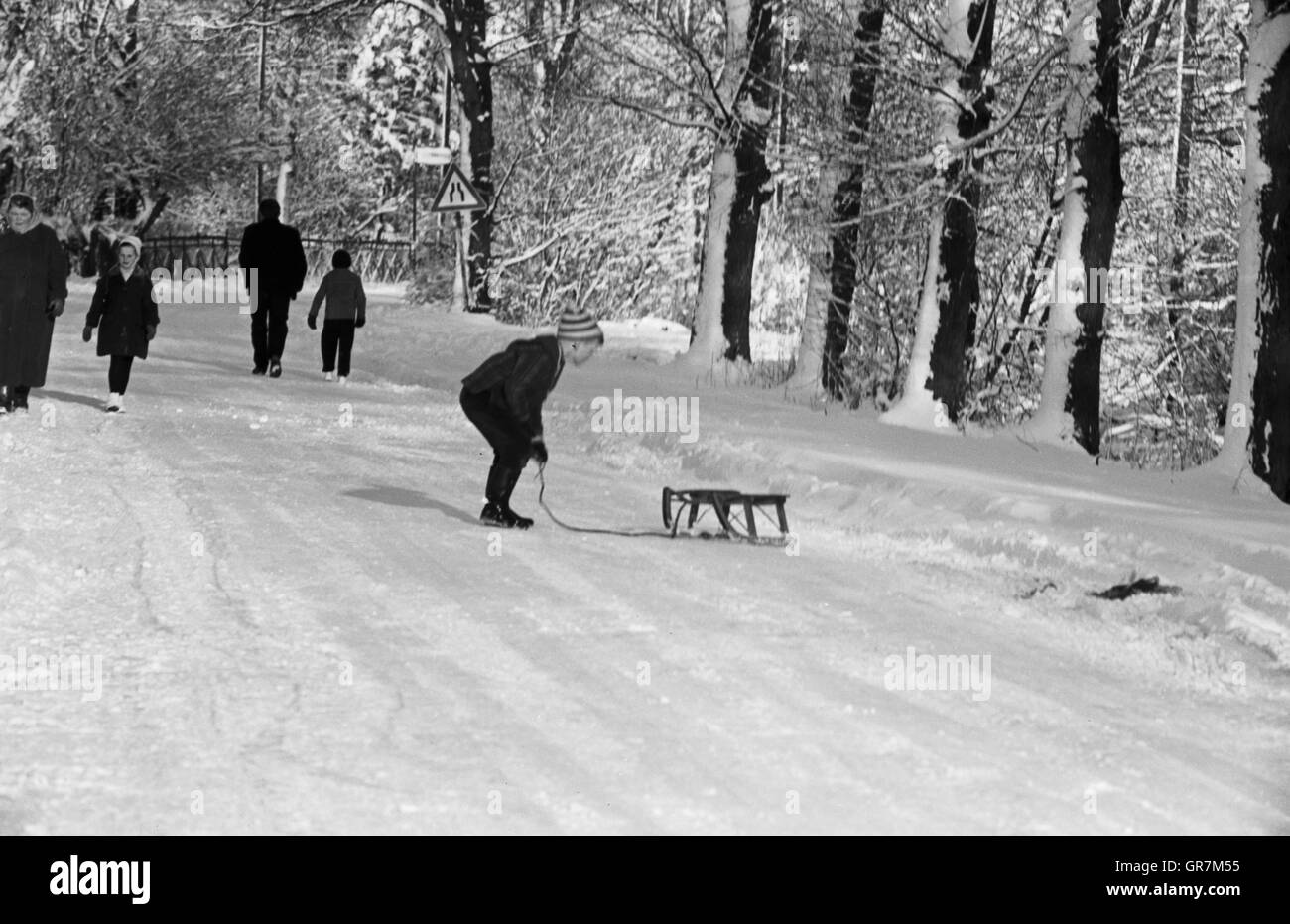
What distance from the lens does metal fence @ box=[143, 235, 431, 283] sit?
50.4 m

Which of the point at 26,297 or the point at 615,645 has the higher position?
the point at 26,297

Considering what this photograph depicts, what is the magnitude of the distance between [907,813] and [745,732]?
108 cm

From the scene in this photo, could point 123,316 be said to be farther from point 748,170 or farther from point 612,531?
point 748,170

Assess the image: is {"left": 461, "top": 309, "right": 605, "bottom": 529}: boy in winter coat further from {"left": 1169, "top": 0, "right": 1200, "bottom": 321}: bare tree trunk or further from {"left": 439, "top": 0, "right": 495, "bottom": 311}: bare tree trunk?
{"left": 439, "top": 0, "right": 495, "bottom": 311}: bare tree trunk

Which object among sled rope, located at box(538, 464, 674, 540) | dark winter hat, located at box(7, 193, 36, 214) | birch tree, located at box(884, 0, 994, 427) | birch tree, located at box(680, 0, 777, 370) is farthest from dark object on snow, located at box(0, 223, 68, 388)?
birch tree, located at box(680, 0, 777, 370)

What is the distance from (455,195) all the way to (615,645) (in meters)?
21.1

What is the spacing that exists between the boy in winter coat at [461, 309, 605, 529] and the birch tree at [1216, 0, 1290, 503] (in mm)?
7380

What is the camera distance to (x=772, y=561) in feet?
37.9

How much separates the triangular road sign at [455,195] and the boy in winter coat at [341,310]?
4969 millimetres

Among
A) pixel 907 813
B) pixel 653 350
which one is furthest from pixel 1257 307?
pixel 653 350

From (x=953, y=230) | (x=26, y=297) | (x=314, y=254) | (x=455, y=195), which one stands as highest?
(x=455, y=195)

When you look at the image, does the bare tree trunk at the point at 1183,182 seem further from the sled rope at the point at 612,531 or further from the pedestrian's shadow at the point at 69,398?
the sled rope at the point at 612,531

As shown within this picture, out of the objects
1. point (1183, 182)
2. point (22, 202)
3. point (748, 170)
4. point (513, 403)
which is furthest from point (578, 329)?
point (1183, 182)

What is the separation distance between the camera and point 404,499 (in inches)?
534
